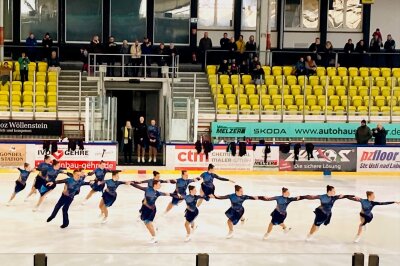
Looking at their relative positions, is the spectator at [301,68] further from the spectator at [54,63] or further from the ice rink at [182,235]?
the ice rink at [182,235]

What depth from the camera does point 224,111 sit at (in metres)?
29.1

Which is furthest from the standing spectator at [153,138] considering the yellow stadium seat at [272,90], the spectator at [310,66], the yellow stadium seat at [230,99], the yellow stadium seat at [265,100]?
the spectator at [310,66]

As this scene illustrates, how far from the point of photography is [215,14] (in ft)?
117

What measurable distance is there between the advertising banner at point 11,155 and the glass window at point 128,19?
36.3 feet

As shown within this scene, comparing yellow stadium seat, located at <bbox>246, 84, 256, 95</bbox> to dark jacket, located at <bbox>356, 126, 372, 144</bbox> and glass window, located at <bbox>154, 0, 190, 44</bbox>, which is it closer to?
dark jacket, located at <bbox>356, 126, 372, 144</bbox>

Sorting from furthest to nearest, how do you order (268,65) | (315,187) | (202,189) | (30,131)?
(268,65)
(30,131)
(315,187)
(202,189)

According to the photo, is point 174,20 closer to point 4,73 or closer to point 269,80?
point 269,80

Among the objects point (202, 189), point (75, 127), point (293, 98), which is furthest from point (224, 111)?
point (202, 189)

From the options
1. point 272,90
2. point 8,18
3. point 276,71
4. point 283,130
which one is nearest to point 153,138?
point 283,130

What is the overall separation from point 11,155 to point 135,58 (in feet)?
24.5

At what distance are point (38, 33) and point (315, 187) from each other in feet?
56.8

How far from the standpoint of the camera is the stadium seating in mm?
29812

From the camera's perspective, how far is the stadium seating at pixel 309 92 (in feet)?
97.8

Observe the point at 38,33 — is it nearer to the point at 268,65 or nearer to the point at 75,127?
the point at 75,127
